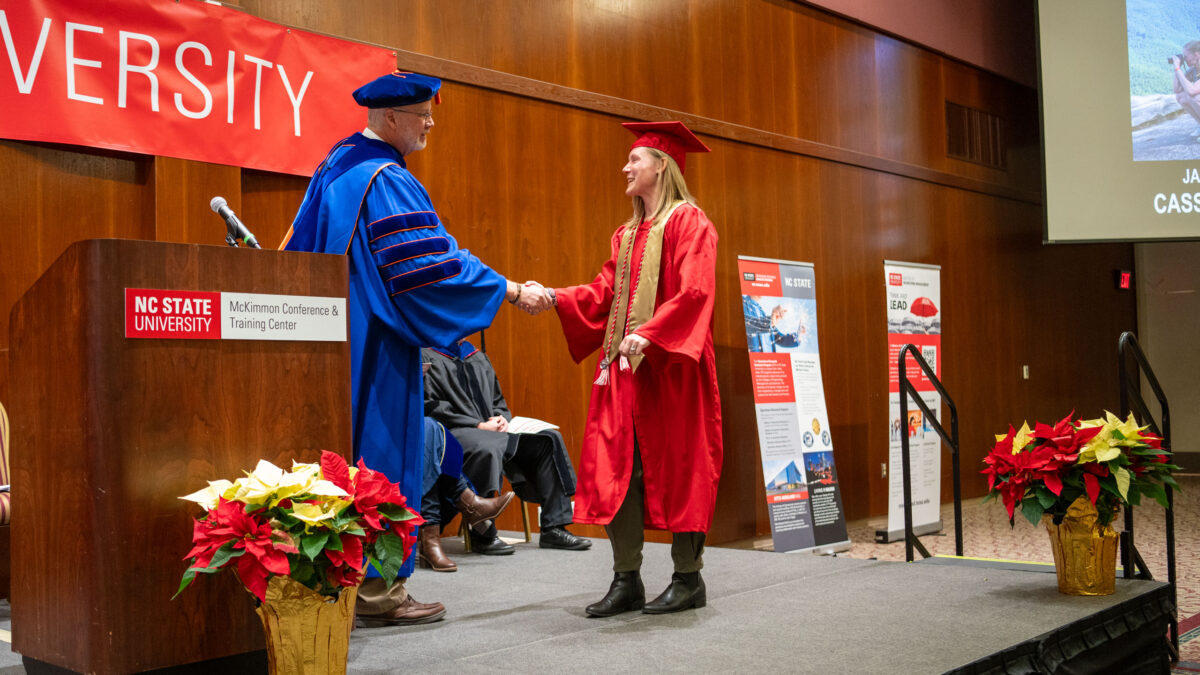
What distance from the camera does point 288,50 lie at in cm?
486

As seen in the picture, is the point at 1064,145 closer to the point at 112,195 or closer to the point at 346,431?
the point at 112,195

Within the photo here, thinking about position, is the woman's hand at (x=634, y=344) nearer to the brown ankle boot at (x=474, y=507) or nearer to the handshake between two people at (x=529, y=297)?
the handshake between two people at (x=529, y=297)

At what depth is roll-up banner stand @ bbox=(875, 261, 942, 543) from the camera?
775 cm

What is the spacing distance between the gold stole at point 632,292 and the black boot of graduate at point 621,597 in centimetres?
60

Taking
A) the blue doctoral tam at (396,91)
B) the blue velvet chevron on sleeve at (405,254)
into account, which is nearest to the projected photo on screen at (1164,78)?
the blue doctoral tam at (396,91)

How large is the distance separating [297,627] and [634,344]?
54.4 inches

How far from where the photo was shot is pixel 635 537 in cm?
317

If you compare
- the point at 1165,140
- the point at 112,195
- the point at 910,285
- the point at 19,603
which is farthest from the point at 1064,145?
the point at 19,603

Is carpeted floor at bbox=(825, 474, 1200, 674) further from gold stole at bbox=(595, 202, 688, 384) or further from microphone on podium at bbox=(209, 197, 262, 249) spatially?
microphone on podium at bbox=(209, 197, 262, 249)

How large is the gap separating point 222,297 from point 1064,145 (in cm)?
745

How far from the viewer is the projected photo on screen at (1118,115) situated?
25.7 feet

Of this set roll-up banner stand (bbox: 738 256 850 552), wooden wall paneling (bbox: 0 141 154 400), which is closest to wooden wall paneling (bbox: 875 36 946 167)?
roll-up banner stand (bbox: 738 256 850 552)

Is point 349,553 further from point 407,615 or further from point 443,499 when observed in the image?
point 443,499

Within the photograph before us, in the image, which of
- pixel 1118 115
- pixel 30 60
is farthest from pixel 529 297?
pixel 1118 115
